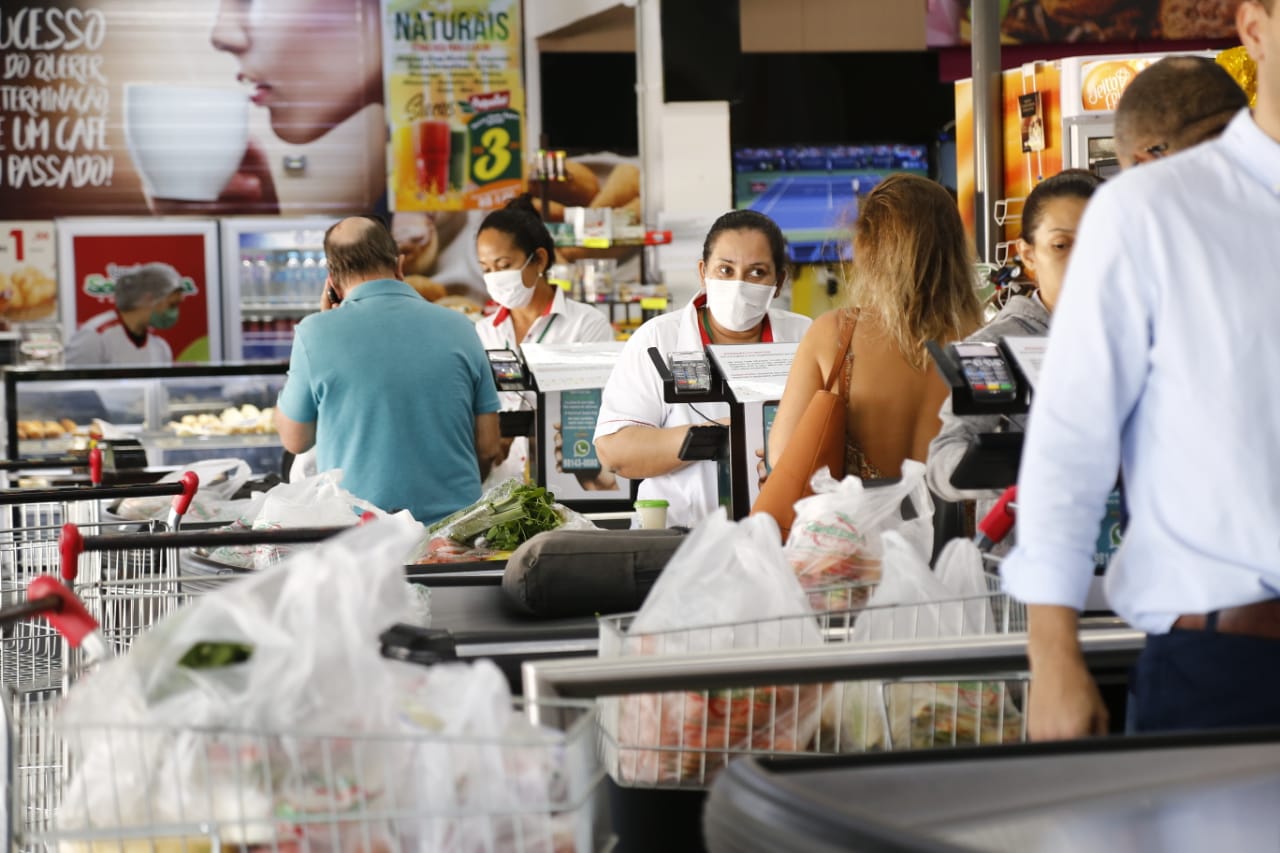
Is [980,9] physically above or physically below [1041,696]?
Answer: above

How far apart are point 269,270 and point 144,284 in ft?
2.66

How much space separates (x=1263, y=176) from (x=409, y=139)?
9651 millimetres

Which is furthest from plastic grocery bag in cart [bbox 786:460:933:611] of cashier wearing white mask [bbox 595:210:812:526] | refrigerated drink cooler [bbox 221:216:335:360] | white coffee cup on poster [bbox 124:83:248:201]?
white coffee cup on poster [bbox 124:83:248:201]

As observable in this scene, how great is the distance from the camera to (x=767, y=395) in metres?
3.10

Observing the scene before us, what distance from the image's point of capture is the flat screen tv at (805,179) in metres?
12.5

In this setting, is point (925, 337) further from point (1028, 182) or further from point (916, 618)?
point (1028, 182)

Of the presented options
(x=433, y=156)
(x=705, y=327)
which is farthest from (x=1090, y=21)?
(x=705, y=327)

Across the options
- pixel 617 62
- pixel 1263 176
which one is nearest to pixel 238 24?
pixel 617 62

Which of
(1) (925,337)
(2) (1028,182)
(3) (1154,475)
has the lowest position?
(3) (1154,475)

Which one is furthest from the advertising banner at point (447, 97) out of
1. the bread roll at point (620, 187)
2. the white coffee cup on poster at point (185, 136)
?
the white coffee cup on poster at point (185, 136)

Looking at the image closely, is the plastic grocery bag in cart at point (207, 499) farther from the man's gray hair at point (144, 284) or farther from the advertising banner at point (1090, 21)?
the advertising banner at point (1090, 21)

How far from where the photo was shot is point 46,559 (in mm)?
3666

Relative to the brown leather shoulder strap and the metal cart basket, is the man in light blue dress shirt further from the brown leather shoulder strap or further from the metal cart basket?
the brown leather shoulder strap

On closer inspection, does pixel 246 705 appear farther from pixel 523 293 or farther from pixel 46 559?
pixel 523 293
